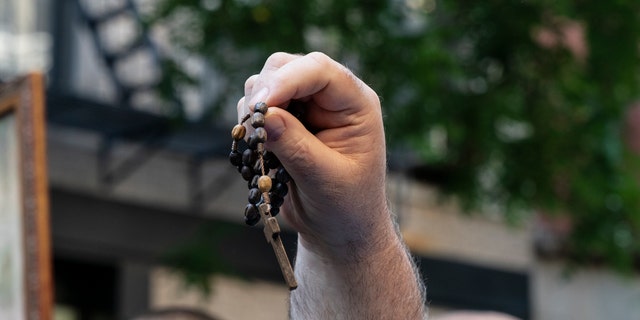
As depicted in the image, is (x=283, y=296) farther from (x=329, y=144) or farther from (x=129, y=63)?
(x=329, y=144)

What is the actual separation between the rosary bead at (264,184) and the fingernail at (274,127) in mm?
51

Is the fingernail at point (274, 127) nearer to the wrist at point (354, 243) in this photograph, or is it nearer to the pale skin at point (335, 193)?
the pale skin at point (335, 193)

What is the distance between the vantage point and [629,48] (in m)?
7.65

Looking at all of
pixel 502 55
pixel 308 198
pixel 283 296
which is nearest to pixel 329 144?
pixel 308 198

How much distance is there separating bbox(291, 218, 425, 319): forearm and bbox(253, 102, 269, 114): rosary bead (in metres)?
0.36

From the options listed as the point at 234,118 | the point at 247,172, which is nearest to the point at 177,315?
the point at 247,172

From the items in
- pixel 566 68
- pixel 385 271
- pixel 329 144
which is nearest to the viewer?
pixel 329 144

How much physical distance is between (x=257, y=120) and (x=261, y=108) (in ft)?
0.08

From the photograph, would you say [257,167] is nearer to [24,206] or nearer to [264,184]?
[264,184]

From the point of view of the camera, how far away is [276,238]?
5.16ft

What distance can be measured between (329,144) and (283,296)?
29.8ft

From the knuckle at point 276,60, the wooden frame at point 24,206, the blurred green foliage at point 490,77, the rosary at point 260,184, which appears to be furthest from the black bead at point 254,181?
the blurred green foliage at point 490,77

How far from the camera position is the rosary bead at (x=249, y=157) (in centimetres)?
157

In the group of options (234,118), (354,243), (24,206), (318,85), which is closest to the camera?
(318,85)
